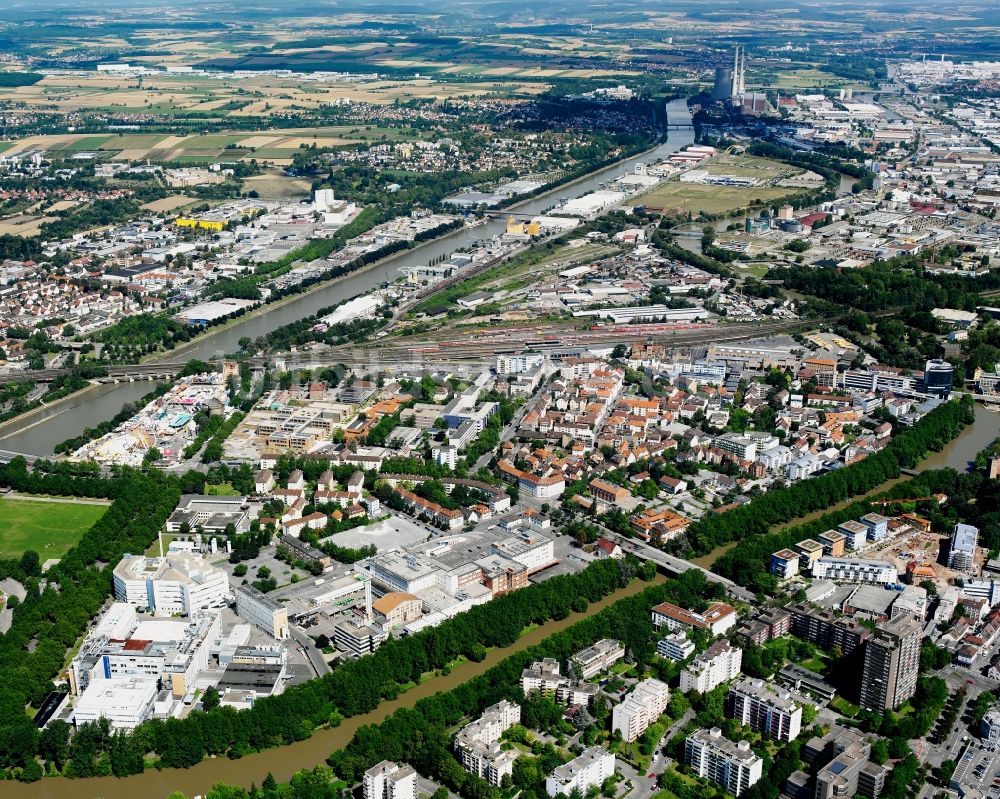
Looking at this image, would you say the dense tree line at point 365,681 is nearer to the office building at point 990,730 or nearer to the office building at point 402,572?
the office building at point 402,572

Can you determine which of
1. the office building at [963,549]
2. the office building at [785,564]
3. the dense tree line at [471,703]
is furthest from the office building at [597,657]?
the office building at [963,549]

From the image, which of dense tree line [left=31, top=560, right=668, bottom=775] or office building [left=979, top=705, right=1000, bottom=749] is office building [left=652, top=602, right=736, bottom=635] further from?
office building [left=979, top=705, right=1000, bottom=749]

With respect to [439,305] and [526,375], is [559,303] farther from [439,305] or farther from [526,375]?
[526,375]

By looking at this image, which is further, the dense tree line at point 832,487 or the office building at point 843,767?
the dense tree line at point 832,487

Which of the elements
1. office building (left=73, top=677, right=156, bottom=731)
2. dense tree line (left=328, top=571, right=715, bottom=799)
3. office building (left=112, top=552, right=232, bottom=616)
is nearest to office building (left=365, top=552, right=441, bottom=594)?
office building (left=112, top=552, right=232, bottom=616)

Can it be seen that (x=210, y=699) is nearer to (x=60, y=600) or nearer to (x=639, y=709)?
(x=60, y=600)

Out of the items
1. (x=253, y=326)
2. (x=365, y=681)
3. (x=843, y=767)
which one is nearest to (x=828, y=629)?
(x=843, y=767)
